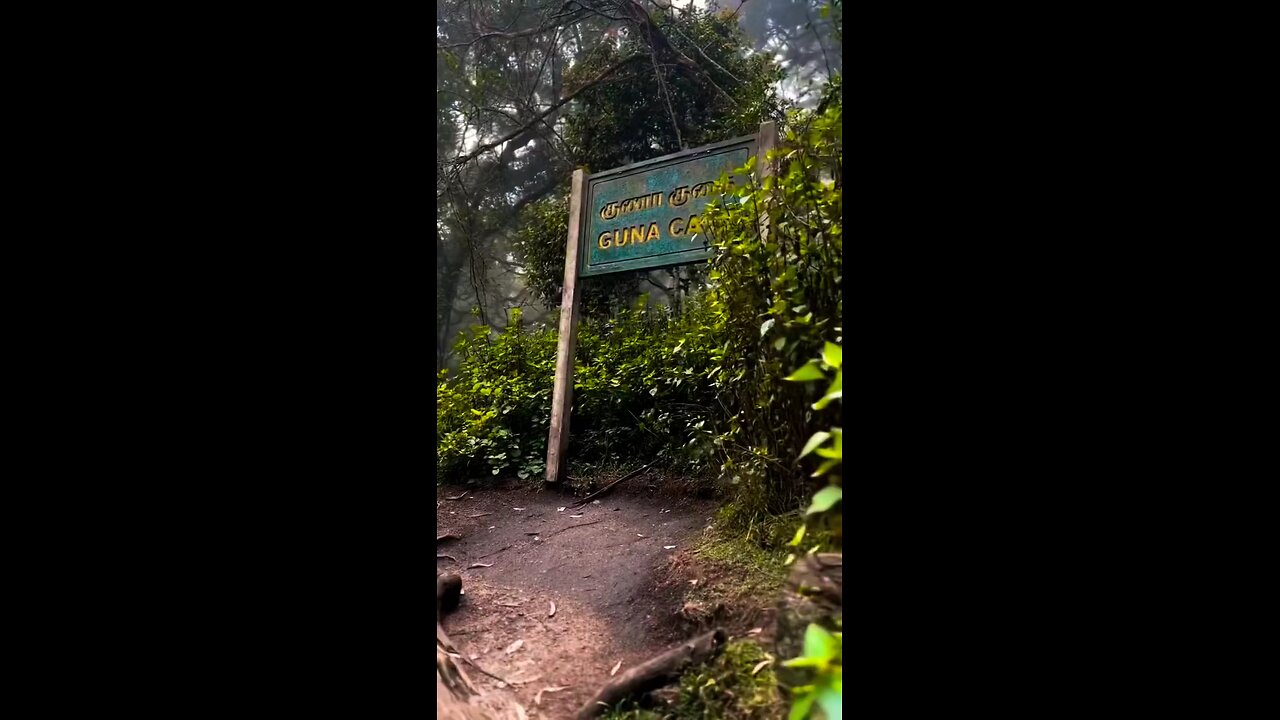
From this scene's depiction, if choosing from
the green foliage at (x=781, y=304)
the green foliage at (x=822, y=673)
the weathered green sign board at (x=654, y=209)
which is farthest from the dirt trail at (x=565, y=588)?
the weathered green sign board at (x=654, y=209)

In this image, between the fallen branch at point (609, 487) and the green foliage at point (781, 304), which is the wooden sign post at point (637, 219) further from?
the green foliage at point (781, 304)

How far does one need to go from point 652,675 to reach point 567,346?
234 centimetres

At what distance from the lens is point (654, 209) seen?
2.98m

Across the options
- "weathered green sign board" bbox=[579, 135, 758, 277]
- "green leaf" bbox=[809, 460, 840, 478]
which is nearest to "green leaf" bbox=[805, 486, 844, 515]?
"green leaf" bbox=[809, 460, 840, 478]

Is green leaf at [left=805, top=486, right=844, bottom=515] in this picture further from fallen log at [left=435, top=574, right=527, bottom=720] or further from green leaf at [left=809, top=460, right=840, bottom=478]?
fallen log at [left=435, top=574, right=527, bottom=720]

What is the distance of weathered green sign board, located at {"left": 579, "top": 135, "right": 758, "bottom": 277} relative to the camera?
2.71m

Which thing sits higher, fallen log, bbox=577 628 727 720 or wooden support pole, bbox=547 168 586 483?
wooden support pole, bbox=547 168 586 483

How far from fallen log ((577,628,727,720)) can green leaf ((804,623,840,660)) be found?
350mm

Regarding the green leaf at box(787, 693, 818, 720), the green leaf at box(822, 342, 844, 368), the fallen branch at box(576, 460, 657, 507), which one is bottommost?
the fallen branch at box(576, 460, 657, 507)
